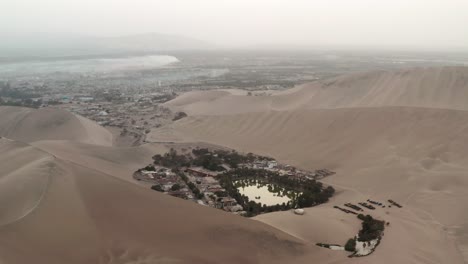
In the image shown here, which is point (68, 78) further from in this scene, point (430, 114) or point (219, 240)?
point (219, 240)

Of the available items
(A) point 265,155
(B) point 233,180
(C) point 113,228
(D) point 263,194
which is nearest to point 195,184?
(B) point 233,180

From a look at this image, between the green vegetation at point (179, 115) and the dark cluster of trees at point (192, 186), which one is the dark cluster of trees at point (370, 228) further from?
the green vegetation at point (179, 115)

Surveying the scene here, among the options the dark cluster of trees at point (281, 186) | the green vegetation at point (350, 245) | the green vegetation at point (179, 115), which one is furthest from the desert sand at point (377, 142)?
the green vegetation at point (179, 115)

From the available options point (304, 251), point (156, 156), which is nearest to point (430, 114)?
point (156, 156)

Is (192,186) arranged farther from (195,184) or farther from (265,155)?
(265,155)

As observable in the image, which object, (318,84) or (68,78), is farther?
(68,78)
